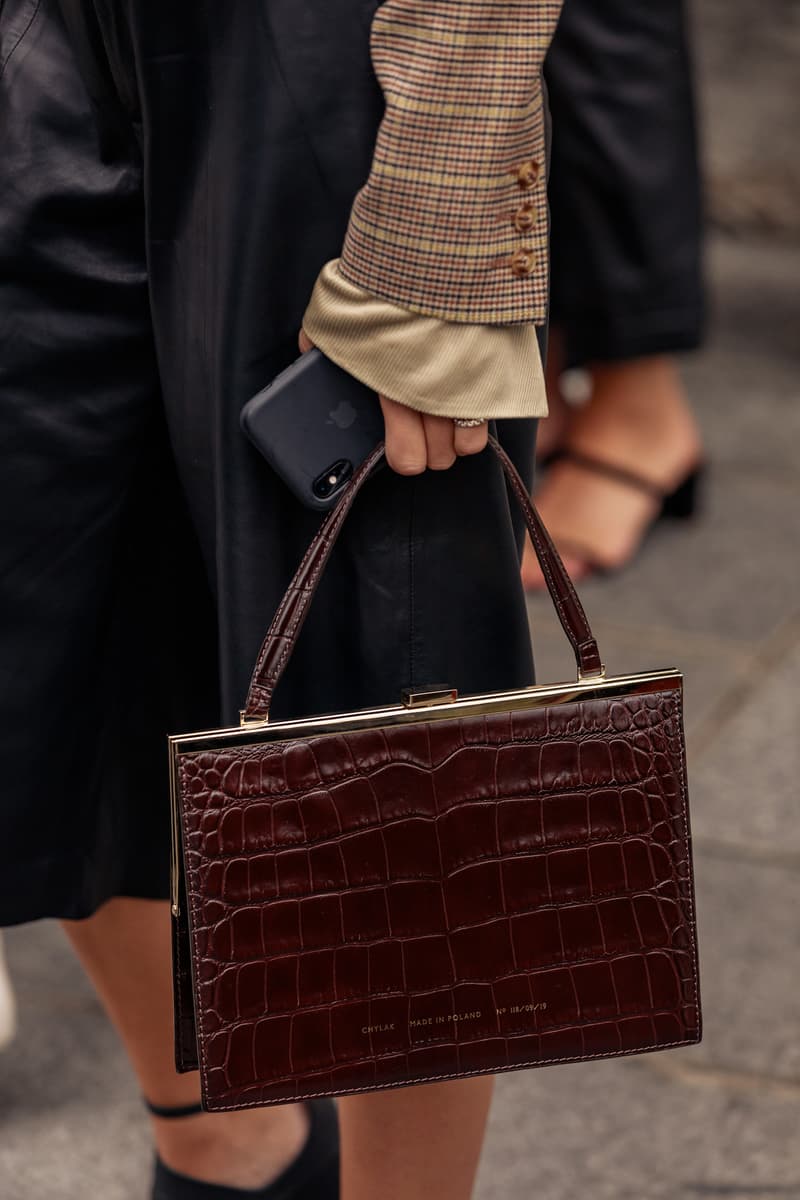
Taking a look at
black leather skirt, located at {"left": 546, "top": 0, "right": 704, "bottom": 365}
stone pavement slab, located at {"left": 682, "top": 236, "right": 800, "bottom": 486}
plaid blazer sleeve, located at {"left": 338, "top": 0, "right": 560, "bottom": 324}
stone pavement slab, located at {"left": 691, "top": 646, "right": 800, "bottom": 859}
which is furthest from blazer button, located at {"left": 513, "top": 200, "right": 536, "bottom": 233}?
stone pavement slab, located at {"left": 682, "top": 236, "right": 800, "bottom": 486}

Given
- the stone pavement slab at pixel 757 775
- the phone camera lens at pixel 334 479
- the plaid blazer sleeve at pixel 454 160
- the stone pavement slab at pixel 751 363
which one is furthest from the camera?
the stone pavement slab at pixel 751 363

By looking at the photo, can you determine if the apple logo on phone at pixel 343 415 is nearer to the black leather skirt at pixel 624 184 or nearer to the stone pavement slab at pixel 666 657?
the stone pavement slab at pixel 666 657

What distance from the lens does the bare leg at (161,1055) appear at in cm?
143

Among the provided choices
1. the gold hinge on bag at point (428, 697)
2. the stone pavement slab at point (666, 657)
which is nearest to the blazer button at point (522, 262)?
the gold hinge on bag at point (428, 697)

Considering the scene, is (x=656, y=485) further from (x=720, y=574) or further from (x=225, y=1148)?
(x=225, y=1148)

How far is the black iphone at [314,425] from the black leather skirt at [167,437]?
29 mm

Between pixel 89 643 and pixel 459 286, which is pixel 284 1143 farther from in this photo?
pixel 459 286

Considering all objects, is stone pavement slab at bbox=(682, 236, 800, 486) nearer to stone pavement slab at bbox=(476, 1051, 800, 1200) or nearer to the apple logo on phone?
stone pavement slab at bbox=(476, 1051, 800, 1200)

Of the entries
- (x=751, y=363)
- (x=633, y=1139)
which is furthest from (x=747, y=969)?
(x=751, y=363)

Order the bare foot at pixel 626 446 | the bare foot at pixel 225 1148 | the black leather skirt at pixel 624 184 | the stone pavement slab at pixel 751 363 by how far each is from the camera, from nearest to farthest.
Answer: the bare foot at pixel 225 1148 < the black leather skirt at pixel 624 184 < the bare foot at pixel 626 446 < the stone pavement slab at pixel 751 363

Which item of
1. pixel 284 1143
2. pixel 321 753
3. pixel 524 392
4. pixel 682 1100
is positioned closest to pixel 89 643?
pixel 321 753

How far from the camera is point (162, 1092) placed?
150 cm

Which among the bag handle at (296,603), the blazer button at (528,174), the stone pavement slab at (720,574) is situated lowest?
the stone pavement slab at (720,574)

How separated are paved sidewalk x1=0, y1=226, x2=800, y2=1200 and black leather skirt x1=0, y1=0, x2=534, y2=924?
1.86 ft
